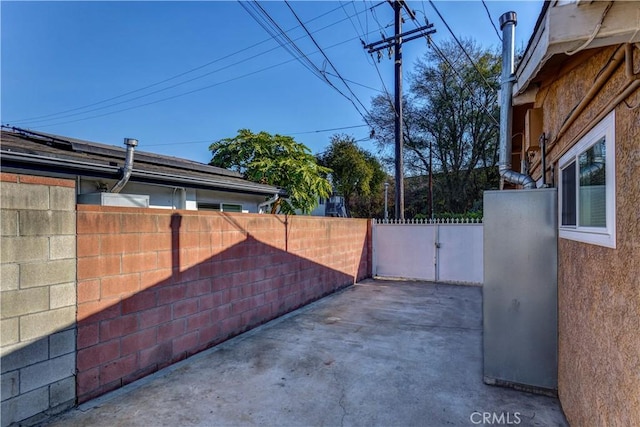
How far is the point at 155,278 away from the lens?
11.3ft

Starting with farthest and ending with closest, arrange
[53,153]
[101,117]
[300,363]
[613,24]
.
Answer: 1. [101,117]
2. [53,153]
3. [300,363]
4. [613,24]

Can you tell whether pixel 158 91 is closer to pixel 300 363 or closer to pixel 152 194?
pixel 152 194

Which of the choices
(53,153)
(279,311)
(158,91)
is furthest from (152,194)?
(158,91)

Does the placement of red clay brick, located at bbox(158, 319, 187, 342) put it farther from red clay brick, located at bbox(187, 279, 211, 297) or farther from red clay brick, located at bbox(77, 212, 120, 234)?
red clay brick, located at bbox(77, 212, 120, 234)

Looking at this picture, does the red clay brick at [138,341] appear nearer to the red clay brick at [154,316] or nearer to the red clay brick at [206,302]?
the red clay brick at [154,316]

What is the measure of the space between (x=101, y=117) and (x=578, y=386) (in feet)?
84.2

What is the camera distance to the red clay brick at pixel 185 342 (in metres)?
3.66

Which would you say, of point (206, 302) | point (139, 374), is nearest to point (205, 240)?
point (206, 302)

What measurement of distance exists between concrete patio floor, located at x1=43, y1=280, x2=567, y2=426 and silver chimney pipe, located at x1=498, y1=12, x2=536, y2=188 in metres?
2.10

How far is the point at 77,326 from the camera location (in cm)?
274

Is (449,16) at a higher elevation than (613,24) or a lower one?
higher

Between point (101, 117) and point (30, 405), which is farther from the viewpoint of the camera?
point (101, 117)

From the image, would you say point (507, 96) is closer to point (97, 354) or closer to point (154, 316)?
point (154, 316)

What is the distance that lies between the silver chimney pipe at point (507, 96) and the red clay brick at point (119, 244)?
4.03 metres
